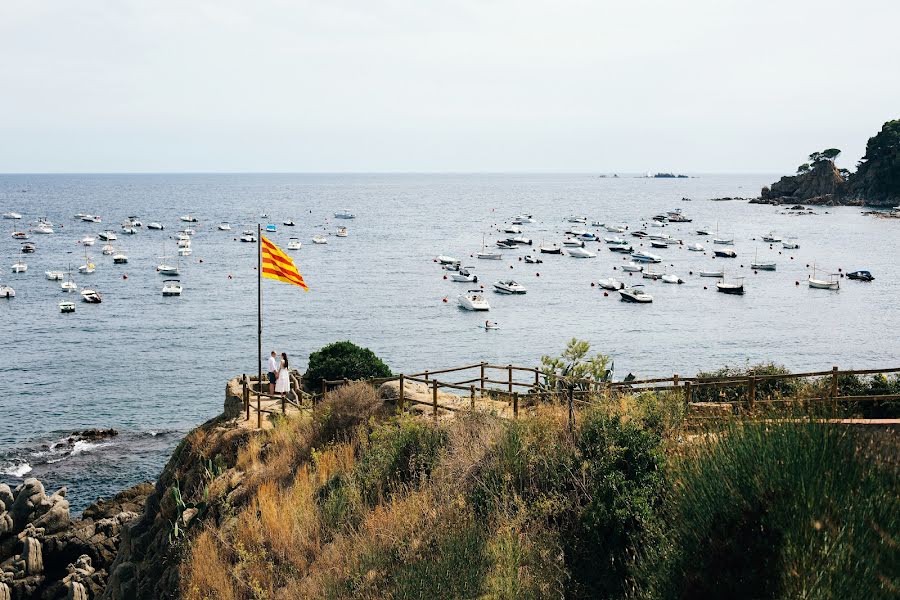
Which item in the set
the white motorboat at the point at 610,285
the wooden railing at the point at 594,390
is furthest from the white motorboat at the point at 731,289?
Result: the wooden railing at the point at 594,390

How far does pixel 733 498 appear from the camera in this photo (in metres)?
Result: 8.28

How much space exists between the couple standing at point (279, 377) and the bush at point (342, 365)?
349cm

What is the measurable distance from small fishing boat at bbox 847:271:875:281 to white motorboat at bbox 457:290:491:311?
46.3m

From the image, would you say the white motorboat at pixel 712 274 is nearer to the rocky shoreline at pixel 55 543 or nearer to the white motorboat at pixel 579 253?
the white motorboat at pixel 579 253

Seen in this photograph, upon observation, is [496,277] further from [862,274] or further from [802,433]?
[802,433]

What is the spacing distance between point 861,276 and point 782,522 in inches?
3960

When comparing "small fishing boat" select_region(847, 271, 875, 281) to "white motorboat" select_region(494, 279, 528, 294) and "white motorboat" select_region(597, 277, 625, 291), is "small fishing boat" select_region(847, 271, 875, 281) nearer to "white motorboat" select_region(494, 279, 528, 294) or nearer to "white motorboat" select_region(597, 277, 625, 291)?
"white motorboat" select_region(597, 277, 625, 291)

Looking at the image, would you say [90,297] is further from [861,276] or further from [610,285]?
[861,276]

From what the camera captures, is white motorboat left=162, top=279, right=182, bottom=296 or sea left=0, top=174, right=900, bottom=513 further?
white motorboat left=162, top=279, right=182, bottom=296

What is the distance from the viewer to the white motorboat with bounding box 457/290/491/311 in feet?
261

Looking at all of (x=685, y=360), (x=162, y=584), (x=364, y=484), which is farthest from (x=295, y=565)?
(x=685, y=360)

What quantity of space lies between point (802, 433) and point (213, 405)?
155 feet

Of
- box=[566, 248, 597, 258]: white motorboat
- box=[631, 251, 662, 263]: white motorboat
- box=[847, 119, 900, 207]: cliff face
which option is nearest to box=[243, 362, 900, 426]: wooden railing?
box=[631, 251, 662, 263]: white motorboat

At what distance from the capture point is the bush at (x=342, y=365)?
102ft
